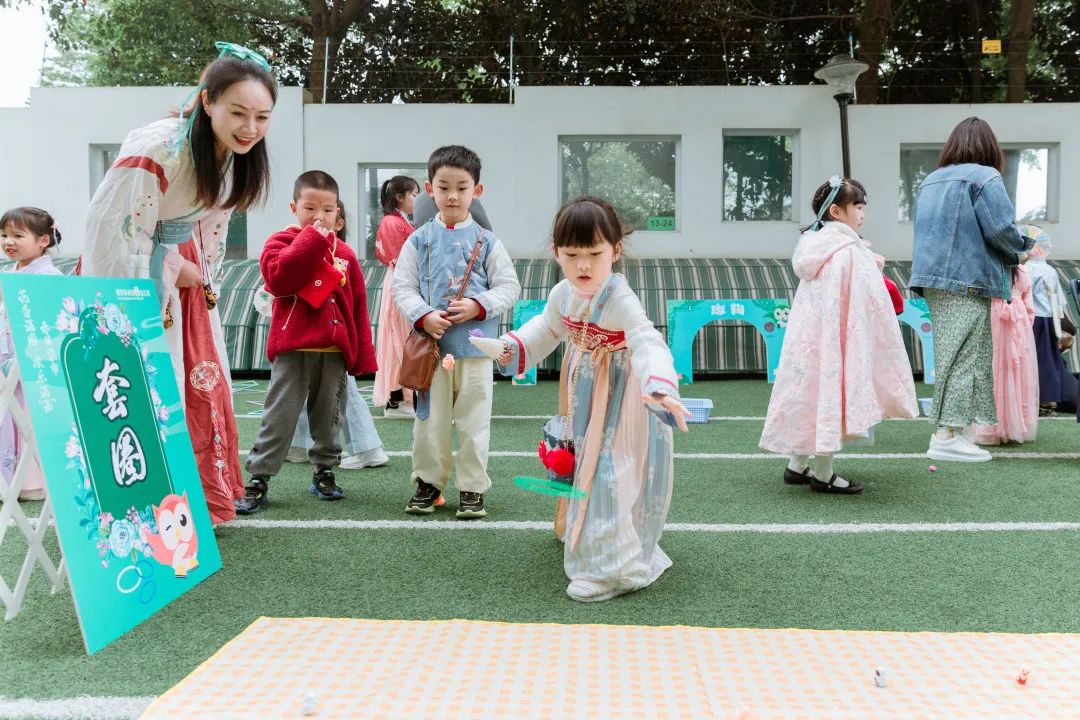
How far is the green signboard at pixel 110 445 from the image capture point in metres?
2.36

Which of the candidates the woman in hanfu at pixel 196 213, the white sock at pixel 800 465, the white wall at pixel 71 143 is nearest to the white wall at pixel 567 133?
the white wall at pixel 71 143

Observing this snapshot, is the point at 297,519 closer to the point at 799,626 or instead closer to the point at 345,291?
the point at 345,291

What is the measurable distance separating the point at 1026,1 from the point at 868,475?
9.83 metres

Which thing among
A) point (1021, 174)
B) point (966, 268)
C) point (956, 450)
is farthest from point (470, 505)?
point (1021, 174)

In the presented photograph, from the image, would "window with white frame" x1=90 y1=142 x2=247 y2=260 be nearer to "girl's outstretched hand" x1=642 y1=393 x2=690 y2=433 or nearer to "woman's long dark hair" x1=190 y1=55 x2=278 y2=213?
"woman's long dark hair" x1=190 y1=55 x2=278 y2=213

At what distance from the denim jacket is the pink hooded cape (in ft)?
3.29

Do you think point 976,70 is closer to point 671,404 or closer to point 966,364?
point 966,364

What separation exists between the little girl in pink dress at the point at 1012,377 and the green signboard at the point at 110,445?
5.01 metres

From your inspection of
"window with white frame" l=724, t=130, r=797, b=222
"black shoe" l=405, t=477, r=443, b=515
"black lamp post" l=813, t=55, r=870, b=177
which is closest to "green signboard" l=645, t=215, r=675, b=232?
"window with white frame" l=724, t=130, r=797, b=222

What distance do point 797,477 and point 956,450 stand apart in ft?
4.38

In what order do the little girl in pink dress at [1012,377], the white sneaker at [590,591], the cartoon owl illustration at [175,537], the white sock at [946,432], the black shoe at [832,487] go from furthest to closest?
the little girl in pink dress at [1012,377] < the white sock at [946,432] < the black shoe at [832,487] < the white sneaker at [590,591] < the cartoon owl illustration at [175,537]

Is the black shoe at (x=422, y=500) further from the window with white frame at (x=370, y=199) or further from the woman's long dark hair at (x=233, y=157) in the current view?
the window with white frame at (x=370, y=199)

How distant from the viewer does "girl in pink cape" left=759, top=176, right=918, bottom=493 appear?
4.31 meters

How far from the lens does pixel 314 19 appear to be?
13.3 metres
